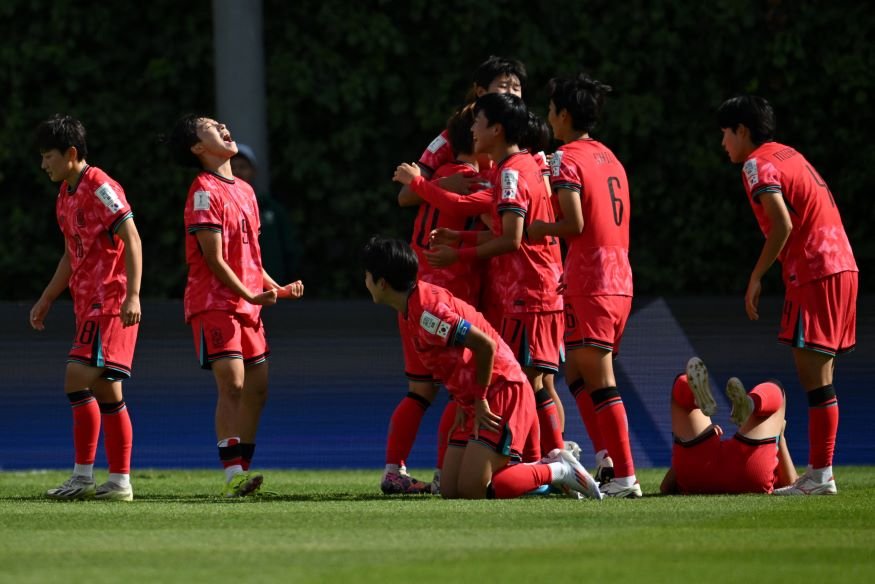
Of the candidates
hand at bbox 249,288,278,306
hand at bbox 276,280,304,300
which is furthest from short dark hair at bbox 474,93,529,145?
hand at bbox 249,288,278,306

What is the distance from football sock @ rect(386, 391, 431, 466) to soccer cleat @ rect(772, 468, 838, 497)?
186 centimetres

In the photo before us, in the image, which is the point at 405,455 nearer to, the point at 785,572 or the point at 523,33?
the point at 785,572

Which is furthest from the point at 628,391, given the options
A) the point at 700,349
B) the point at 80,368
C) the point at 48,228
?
the point at 48,228

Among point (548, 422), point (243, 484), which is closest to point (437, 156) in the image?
point (548, 422)

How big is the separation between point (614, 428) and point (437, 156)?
1770 mm

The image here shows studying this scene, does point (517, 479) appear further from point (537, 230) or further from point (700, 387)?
point (537, 230)

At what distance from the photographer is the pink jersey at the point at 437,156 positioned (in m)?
8.41

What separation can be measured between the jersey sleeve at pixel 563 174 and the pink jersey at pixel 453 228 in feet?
1.88

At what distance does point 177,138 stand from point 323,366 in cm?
237

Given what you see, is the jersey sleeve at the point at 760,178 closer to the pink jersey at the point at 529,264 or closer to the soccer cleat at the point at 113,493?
the pink jersey at the point at 529,264

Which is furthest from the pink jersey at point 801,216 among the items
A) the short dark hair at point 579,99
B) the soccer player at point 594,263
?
the short dark hair at point 579,99

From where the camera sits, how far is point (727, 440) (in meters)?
7.63

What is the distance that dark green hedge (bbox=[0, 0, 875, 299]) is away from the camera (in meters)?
12.0

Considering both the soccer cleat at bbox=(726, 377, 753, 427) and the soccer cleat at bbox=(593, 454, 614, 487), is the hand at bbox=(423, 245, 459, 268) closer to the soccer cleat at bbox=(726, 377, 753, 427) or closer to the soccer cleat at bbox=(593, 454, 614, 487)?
the soccer cleat at bbox=(593, 454, 614, 487)
